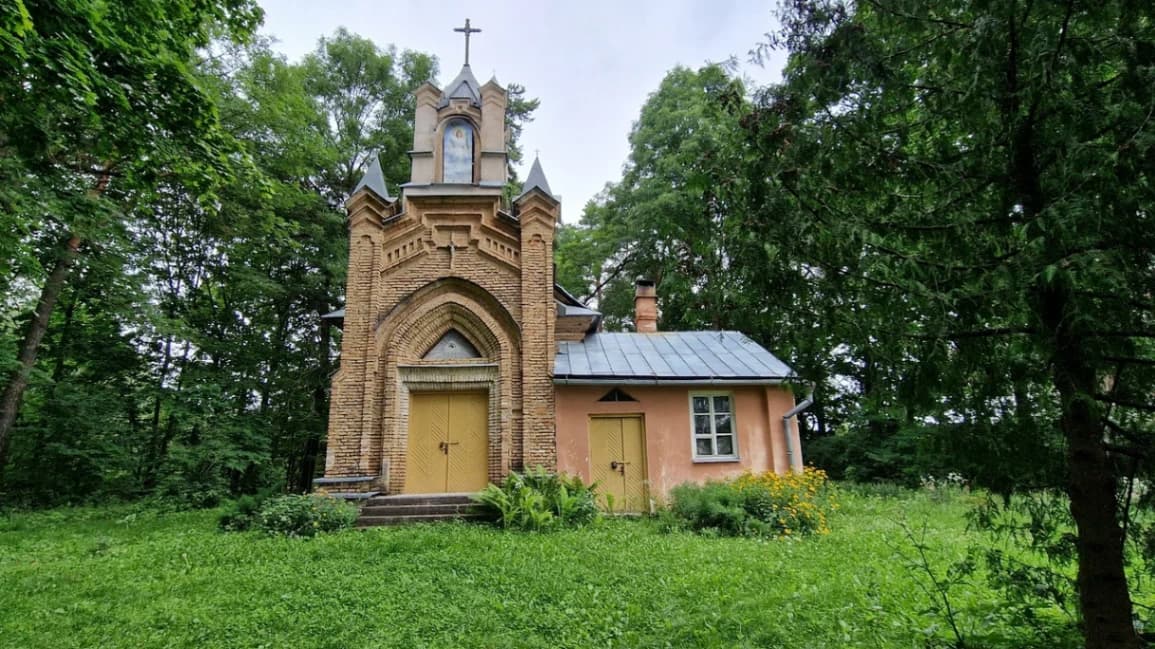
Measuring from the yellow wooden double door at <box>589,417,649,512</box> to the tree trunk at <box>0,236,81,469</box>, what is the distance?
1164 centimetres

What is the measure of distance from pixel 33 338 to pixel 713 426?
48.0 ft

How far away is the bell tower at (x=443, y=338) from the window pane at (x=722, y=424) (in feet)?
12.0

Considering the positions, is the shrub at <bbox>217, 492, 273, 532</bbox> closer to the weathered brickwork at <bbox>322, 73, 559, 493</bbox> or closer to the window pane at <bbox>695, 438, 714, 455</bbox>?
the weathered brickwork at <bbox>322, 73, 559, 493</bbox>

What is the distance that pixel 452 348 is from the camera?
1139cm

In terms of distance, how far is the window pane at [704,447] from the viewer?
11.8 meters

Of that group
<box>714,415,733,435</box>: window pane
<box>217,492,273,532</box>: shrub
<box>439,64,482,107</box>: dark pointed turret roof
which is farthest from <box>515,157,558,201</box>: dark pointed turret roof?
<box>217,492,273,532</box>: shrub

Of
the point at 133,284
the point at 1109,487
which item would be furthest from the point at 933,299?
the point at 133,284

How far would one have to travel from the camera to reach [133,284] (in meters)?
13.0

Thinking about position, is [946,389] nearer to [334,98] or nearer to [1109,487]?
[1109,487]

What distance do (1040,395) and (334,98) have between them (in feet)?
74.9

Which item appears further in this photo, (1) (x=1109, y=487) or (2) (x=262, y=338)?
(2) (x=262, y=338)

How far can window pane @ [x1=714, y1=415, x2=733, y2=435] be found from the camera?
39.2 feet

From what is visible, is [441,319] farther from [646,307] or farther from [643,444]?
[646,307]

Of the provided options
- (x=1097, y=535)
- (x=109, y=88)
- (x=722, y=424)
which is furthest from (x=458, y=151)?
(x=1097, y=535)
